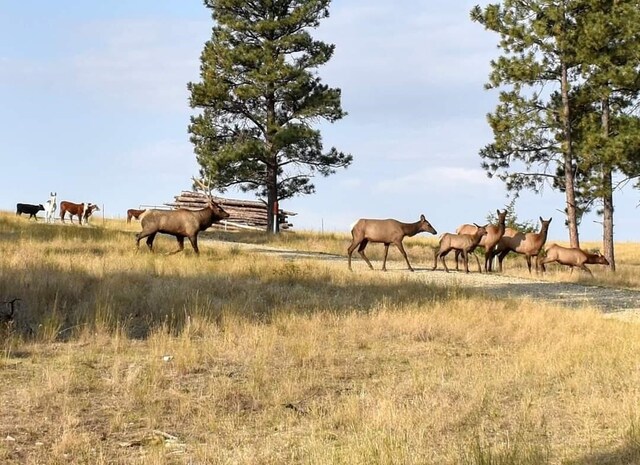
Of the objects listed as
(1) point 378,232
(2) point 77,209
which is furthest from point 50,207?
(1) point 378,232

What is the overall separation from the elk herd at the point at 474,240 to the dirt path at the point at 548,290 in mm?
851

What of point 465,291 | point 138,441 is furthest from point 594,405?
point 465,291

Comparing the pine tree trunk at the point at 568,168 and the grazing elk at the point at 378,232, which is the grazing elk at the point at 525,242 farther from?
the grazing elk at the point at 378,232

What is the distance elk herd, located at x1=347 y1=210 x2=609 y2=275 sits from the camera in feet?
75.0

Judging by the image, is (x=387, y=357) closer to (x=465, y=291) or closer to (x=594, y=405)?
(x=594, y=405)

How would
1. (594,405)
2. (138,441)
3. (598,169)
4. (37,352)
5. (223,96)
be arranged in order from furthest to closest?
(223,96) < (598,169) < (37,352) < (594,405) < (138,441)

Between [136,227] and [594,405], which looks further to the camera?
[136,227]

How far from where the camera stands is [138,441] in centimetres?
620

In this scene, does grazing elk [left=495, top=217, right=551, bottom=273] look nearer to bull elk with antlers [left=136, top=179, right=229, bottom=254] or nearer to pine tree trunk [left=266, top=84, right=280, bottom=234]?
bull elk with antlers [left=136, top=179, right=229, bottom=254]

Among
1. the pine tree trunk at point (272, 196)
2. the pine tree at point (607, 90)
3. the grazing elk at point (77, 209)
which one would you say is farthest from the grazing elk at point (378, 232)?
the grazing elk at point (77, 209)

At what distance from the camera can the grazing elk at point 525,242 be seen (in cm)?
2542

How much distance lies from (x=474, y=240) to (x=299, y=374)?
54.3 ft

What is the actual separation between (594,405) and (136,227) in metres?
31.5

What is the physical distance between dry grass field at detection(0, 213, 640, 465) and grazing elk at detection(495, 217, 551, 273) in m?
9.87
